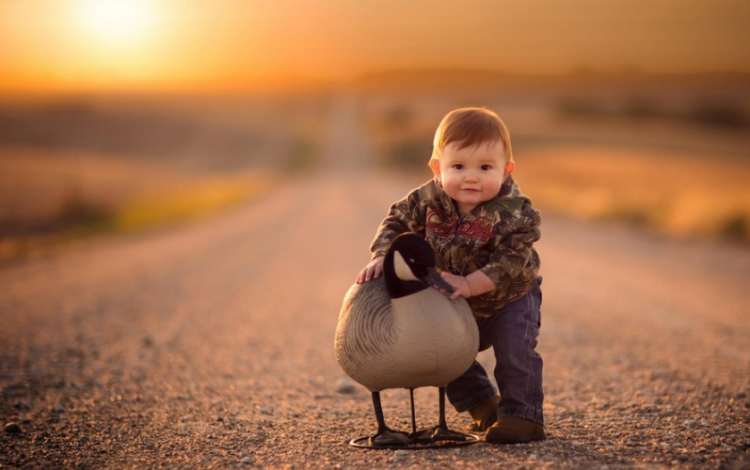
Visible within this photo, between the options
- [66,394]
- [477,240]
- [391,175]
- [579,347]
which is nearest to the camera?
[477,240]

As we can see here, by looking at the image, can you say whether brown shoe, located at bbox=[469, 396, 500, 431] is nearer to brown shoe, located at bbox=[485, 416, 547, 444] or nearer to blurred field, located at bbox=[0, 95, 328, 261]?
brown shoe, located at bbox=[485, 416, 547, 444]

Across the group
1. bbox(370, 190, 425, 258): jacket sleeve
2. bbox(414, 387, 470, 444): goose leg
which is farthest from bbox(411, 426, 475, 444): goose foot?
bbox(370, 190, 425, 258): jacket sleeve

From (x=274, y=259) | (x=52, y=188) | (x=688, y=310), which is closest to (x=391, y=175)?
(x=52, y=188)

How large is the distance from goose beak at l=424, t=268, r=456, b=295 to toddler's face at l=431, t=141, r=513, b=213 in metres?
0.49

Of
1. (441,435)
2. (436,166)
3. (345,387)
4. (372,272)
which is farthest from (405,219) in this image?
(345,387)

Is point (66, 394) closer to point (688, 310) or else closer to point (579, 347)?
point (579, 347)

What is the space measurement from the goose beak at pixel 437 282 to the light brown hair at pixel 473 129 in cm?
70

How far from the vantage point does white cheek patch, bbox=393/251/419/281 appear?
3.09m

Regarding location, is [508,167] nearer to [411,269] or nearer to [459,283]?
[459,283]

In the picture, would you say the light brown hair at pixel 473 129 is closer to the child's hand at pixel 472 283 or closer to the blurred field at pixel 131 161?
the child's hand at pixel 472 283

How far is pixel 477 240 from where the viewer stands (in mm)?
3430

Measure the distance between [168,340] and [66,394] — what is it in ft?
6.45

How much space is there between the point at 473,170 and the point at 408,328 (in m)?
0.90

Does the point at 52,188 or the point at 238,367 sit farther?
the point at 52,188
